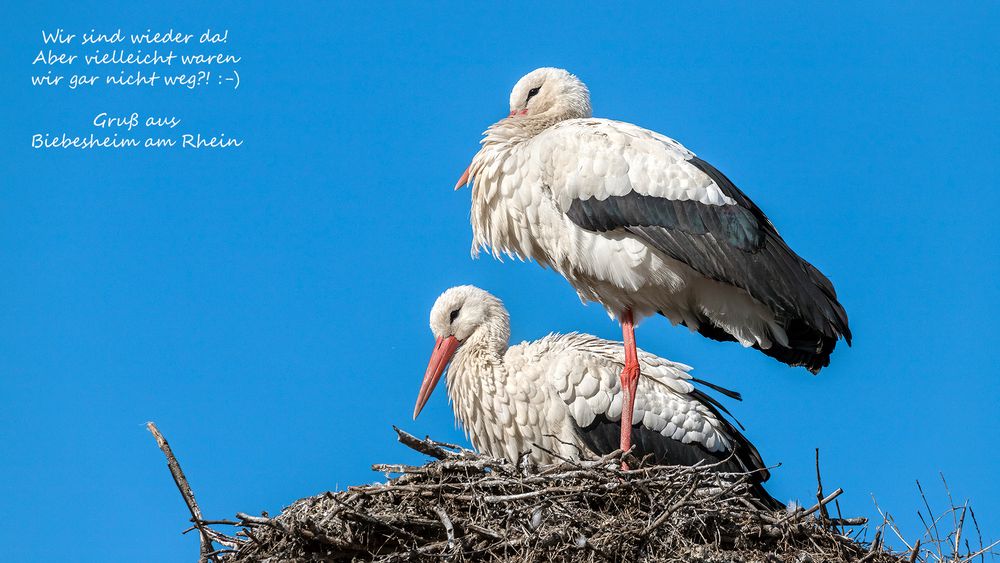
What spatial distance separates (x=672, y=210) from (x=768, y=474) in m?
1.44

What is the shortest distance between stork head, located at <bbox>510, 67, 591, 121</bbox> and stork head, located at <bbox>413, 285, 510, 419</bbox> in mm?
1004

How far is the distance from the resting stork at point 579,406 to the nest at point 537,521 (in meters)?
1.00

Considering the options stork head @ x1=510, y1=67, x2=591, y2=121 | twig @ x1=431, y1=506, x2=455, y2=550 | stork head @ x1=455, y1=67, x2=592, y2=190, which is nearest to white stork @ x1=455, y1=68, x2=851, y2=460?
stork head @ x1=455, y1=67, x2=592, y2=190

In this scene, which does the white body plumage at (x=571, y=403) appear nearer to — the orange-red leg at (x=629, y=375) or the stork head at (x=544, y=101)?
the orange-red leg at (x=629, y=375)

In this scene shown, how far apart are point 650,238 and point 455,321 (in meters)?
1.70

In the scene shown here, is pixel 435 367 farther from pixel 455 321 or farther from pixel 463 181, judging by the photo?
pixel 463 181

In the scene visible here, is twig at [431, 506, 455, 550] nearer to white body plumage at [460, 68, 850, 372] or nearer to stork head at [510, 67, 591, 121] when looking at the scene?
white body plumage at [460, 68, 850, 372]

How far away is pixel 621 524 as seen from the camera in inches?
215

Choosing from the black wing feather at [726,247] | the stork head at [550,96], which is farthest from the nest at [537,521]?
the stork head at [550,96]

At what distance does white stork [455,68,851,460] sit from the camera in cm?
623

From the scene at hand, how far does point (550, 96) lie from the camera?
7195mm

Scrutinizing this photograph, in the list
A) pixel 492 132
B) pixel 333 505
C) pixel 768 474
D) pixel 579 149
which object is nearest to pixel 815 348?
pixel 768 474

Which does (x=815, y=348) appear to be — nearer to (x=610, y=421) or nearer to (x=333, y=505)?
(x=610, y=421)

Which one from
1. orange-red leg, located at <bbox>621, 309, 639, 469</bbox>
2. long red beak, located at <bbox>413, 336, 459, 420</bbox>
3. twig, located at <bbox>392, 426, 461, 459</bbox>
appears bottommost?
twig, located at <bbox>392, 426, 461, 459</bbox>
